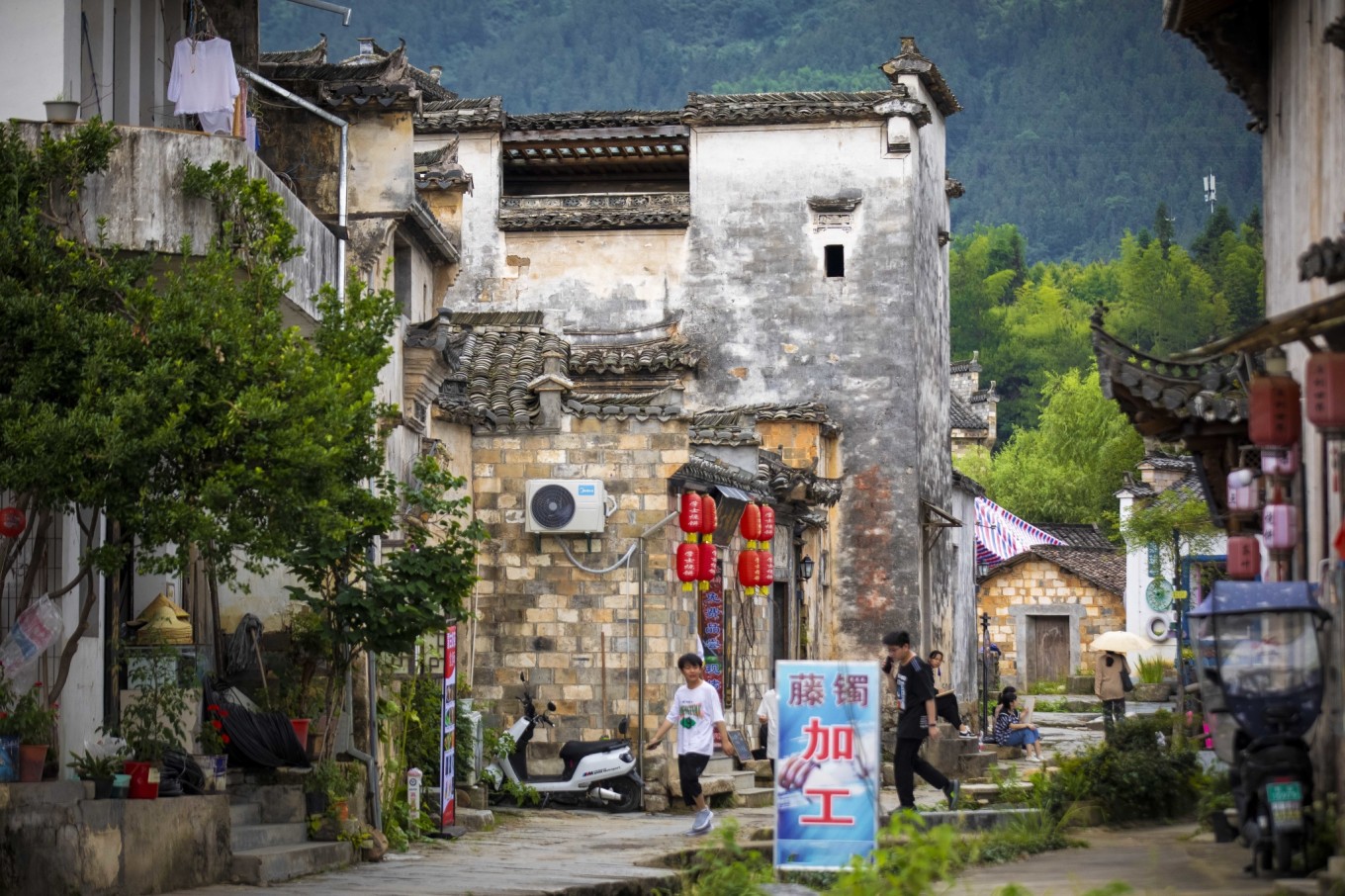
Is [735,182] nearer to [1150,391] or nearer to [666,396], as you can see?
[666,396]

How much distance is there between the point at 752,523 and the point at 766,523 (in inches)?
16.9

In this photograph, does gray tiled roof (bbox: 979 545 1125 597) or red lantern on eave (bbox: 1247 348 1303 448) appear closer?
red lantern on eave (bbox: 1247 348 1303 448)

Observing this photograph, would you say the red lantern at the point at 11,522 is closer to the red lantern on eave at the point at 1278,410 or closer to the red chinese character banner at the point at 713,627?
the red lantern on eave at the point at 1278,410

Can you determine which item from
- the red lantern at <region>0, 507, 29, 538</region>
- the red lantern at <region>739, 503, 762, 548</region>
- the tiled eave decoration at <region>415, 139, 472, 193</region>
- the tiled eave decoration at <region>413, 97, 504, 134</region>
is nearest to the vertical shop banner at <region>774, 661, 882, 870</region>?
the red lantern at <region>0, 507, 29, 538</region>

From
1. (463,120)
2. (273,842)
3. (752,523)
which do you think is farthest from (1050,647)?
(273,842)

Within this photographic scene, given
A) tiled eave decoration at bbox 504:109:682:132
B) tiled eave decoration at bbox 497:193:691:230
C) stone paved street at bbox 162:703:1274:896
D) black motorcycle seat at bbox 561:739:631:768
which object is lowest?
stone paved street at bbox 162:703:1274:896

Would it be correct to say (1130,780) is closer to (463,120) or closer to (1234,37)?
(1234,37)

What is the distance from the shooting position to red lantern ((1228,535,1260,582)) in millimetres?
15273

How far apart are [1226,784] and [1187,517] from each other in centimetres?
2103

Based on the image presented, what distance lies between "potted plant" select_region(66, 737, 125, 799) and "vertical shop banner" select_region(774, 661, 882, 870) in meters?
4.61

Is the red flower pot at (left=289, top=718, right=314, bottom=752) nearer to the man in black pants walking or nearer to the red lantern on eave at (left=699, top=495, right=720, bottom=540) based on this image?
the man in black pants walking

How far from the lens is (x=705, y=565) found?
23.2 metres

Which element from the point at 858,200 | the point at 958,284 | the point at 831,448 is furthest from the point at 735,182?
the point at 958,284

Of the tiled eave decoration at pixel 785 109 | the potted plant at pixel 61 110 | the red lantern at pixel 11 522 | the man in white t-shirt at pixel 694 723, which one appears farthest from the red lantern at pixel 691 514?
the tiled eave decoration at pixel 785 109
